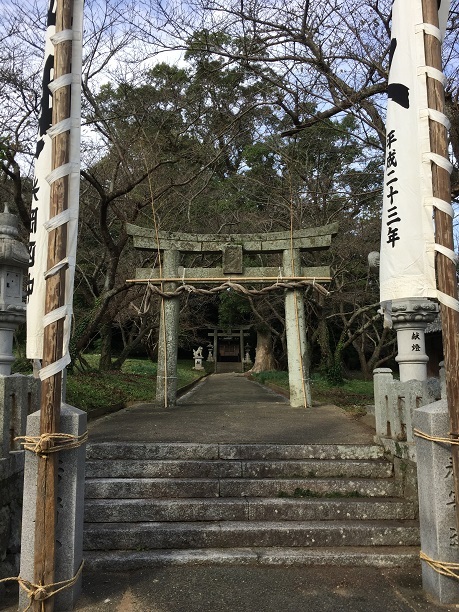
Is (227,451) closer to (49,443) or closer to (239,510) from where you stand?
(239,510)

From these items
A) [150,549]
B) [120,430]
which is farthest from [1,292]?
[150,549]

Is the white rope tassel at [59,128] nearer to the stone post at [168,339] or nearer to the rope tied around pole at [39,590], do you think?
the rope tied around pole at [39,590]

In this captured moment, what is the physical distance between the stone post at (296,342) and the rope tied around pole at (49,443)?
246 inches

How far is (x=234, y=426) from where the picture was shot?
664 centimetres

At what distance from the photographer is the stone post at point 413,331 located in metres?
5.93

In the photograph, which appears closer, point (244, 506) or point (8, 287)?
point (244, 506)

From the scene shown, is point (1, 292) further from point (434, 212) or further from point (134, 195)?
point (134, 195)

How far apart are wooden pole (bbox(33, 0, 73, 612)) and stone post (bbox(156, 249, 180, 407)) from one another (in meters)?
5.97

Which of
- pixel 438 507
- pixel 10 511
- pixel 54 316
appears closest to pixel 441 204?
pixel 438 507

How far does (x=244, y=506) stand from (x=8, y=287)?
3.36 metres

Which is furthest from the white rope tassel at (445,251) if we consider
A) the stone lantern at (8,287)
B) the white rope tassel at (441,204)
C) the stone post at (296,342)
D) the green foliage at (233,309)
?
the green foliage at (233,309)

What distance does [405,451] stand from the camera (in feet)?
15.4

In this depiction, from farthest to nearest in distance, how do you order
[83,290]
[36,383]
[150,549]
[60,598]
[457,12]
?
[83,290] → [457,12] → [36,383] → [150,549] → [60,598]

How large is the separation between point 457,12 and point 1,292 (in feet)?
26.6
